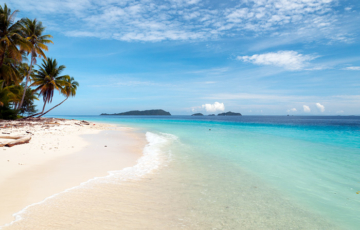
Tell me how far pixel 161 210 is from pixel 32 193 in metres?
2.87

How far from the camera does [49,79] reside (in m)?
31.2

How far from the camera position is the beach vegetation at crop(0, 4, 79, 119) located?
19.5m

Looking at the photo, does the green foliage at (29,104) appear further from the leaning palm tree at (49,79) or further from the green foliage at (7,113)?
the green foliage at (7,113)

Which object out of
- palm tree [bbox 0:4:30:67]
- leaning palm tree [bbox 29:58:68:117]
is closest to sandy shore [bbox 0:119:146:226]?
palm tree [bbox 0:4:30:67]

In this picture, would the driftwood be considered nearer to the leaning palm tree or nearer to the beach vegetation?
the beach vegetation

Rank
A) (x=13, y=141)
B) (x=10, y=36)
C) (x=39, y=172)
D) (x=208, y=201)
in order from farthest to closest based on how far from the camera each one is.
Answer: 1. (x=10, y=36)
2. (x=13, y=141)
3. (x=39, y=172)
4. (x=208, y=201)

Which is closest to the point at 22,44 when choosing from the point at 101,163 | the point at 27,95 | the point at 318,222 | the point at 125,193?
the point at 27,95

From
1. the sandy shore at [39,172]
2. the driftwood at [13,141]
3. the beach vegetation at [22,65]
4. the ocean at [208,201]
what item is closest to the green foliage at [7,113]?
the beach vegetation at [22,65]

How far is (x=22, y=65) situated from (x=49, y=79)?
4.20 metres

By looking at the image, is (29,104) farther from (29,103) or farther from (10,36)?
(10,36)

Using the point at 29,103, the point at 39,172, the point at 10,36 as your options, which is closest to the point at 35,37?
the point at 10,36

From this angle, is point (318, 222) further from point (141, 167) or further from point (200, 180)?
point (141, 167)

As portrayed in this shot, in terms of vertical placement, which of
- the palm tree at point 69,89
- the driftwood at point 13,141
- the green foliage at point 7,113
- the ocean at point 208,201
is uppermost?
the palm tree at point 69,89

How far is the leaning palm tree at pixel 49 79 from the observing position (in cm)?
3090
